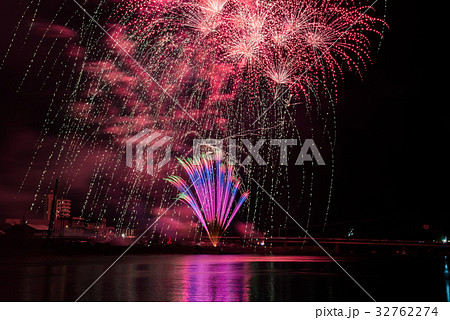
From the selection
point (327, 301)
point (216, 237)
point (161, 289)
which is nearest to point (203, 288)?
point (161, 289)

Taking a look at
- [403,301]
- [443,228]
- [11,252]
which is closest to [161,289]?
[403,301]

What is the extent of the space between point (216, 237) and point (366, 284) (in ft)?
84.5

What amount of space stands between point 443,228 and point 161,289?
64.8 meters

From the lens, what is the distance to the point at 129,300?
10352 millimetres

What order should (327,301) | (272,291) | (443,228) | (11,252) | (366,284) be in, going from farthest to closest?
(443,228)
(11,252)
(366,284)
(272,291)
(327,301)

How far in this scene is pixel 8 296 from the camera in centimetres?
1061

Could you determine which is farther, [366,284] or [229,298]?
[366,284]

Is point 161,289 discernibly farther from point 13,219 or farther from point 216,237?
point 13,219

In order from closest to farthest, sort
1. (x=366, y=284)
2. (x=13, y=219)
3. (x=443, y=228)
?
(x=366, y=284) < (x=443, y=228) < (x=13, y=219)

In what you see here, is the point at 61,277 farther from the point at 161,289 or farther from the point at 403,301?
the point at 403,301

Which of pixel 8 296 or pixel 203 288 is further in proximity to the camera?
pixel 203 288
